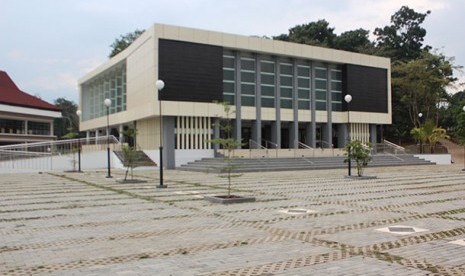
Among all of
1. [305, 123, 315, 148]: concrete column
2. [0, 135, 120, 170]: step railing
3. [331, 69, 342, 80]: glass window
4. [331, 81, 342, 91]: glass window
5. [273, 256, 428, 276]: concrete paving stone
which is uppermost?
[331, 69, 342, 80]: glass window

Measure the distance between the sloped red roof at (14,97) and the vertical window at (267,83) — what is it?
26.9 metres

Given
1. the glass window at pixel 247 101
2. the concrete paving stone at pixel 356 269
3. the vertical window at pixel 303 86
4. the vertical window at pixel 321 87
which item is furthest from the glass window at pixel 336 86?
the concrete paving stone at pixel 356 269

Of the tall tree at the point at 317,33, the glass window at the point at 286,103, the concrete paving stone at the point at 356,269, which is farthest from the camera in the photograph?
the tall tree at the point at 317,33

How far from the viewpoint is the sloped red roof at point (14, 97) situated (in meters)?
49.4

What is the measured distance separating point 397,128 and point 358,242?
183 feet

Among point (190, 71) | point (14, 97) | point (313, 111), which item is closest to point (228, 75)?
point (190, 71)

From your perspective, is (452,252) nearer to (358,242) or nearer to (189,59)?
(358,242)

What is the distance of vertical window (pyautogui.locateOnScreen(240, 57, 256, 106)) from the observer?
129 feet

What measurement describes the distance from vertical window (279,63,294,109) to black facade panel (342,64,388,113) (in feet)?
19.7

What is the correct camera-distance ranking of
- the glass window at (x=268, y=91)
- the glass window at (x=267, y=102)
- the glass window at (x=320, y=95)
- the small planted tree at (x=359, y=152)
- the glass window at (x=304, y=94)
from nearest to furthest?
the small planted tree at (x=359, y=152), the glass window at (x=267, y=102), the glass window at (x=268, y=91), the glass window at (x=304, y=94), the glass window at (x=320, y=95)

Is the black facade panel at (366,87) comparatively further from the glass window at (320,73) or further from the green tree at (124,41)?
the green tree at (124,41)

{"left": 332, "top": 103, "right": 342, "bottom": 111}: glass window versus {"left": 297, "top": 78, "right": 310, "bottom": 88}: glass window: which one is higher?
{"left": 297, "top": 78, "right": 310, "bottom": 88}: glass window

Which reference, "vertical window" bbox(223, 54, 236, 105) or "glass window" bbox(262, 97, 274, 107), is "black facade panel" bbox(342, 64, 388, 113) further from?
"vertical window" bbox(223, 54, 236, 105)

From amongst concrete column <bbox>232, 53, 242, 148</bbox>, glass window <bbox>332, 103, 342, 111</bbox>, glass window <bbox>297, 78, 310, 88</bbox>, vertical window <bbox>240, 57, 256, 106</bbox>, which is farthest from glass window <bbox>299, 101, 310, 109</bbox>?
concrete column <bbox>232, 53, 242, 148</bbox>
